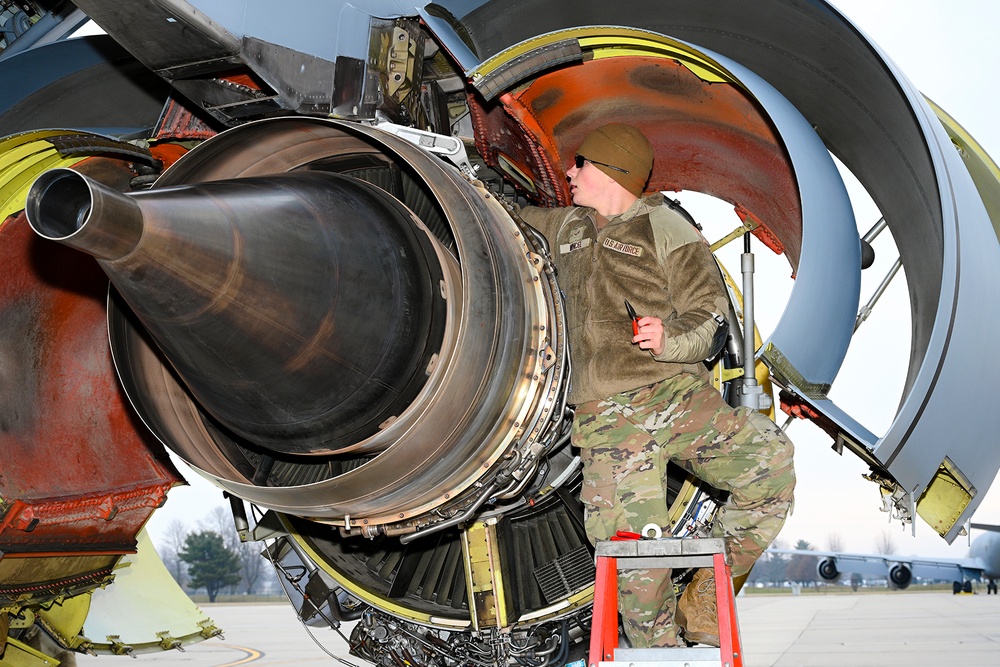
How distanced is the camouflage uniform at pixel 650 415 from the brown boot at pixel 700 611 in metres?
0.06

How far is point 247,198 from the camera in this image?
2055 mm

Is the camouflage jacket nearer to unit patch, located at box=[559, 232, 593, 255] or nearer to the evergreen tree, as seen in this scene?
unit patch, located at box=[559, 232, 593, 255]

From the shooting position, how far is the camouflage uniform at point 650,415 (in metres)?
2.86

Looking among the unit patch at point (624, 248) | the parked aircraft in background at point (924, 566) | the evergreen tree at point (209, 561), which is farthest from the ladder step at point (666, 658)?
the evergreen tree at point (209, 561)

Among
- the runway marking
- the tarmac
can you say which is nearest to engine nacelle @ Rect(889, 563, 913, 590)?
the tarmac

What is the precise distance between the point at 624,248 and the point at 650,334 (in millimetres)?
359

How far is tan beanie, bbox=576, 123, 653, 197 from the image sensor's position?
2.97m

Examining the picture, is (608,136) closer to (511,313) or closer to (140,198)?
(511,313)

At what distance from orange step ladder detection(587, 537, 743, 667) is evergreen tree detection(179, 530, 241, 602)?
1516 inches

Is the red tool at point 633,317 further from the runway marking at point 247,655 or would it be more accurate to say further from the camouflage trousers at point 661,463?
the runway marking at point 247,655

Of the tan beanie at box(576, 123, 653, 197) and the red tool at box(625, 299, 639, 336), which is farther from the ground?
the tan beanie at box(576, 123, 653, 197)

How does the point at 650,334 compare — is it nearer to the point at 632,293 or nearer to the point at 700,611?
the point at 632,293

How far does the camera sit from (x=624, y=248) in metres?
2.91

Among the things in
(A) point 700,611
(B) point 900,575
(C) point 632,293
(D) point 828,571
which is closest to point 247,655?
(A) point 700,611
